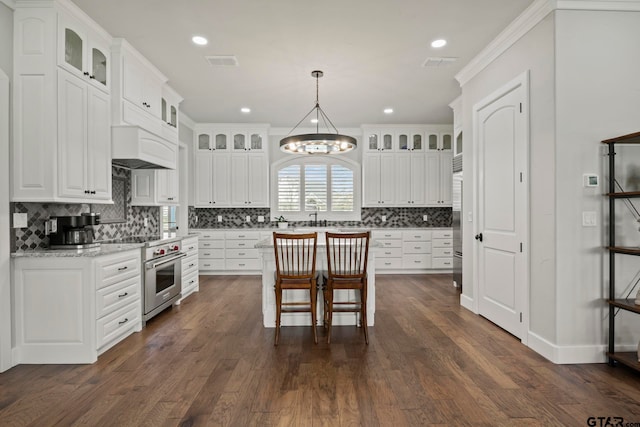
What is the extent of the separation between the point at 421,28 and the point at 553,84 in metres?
1.26

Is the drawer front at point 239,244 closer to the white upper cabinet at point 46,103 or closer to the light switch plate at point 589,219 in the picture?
the white upper cabinet at point 46,103

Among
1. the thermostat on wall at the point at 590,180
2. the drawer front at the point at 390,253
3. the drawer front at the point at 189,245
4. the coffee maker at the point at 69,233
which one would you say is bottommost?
the drawer front at the point at 390,253

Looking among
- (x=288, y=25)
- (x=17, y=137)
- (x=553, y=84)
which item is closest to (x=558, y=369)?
(x=553, y=84)

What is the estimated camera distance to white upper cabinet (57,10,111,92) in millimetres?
2990

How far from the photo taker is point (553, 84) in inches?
115

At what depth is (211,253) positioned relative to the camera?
6.91 metres

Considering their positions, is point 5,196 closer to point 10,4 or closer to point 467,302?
point 10,4

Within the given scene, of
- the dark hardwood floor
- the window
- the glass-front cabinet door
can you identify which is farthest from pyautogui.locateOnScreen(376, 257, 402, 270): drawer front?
the glass-front cabinet door

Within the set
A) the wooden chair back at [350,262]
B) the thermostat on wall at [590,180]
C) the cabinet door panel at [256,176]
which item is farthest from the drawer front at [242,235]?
the thermostat on wall at [590,180]

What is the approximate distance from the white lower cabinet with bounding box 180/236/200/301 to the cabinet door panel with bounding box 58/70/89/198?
2.02 metres

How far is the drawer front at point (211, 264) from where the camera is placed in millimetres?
6895

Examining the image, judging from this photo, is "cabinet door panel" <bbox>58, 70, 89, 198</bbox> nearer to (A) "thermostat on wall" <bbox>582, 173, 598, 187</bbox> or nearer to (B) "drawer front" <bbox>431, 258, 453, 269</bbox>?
(A) "thermostat on wall" <bbox>582, 173, 598, 187</bbox>

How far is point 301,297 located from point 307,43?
2662 millimetres

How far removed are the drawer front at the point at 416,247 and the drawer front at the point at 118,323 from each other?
15.8 feet
